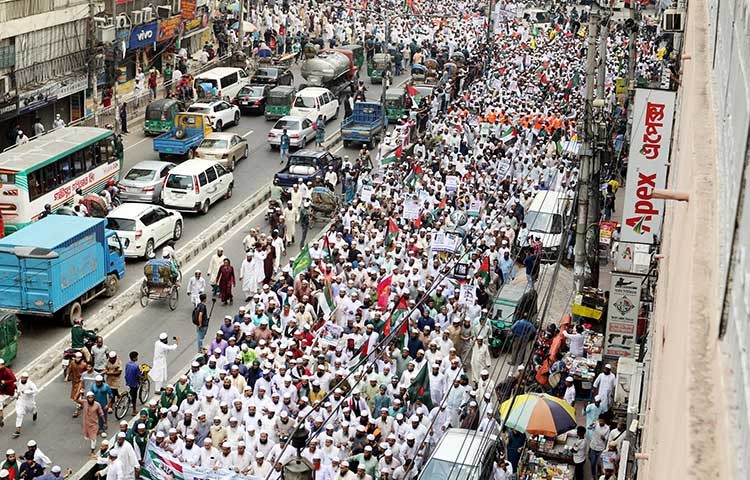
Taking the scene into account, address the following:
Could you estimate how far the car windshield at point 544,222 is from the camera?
80.4 ft

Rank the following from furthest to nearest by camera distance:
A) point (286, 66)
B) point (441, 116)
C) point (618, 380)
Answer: point (286, 66) → point (441, 116) → point (618, 380)

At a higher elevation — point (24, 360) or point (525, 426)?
point (525, 426)

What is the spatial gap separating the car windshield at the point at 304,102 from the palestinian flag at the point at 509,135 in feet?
25.1

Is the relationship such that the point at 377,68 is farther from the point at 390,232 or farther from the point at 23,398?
the point at 23,398

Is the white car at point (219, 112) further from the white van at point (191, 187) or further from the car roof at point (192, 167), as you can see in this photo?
the white van at point (191, 187)

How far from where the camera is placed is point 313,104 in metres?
38.2

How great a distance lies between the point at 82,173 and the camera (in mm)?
27531

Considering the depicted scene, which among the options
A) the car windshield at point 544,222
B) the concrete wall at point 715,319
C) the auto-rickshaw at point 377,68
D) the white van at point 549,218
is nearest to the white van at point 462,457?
the concrete wall at point 715,319

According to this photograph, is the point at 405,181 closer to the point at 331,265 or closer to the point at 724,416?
the point at 331,265

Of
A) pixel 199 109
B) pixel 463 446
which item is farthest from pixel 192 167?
pixel 463 446

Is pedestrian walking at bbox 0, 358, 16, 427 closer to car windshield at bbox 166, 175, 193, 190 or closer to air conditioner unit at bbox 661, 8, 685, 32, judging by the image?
car windshield at bbox 166, 175, 193, 190

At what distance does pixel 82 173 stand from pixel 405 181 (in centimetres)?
752

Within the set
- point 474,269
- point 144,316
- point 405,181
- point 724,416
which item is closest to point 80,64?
point 405,181

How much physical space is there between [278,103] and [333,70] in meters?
4.69
